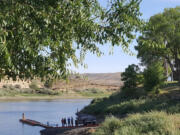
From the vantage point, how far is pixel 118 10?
1117cm

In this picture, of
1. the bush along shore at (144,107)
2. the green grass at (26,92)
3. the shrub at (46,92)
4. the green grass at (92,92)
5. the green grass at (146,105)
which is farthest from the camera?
the green grass at (92,92)

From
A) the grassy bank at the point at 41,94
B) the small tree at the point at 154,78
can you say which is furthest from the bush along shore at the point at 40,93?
the small tree at the point at 154,78

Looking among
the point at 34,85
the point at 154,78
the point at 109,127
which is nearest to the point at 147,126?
the point at 109,127

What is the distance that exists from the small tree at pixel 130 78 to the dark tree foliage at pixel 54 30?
38.7 meters

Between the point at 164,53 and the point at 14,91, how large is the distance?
62.7 m

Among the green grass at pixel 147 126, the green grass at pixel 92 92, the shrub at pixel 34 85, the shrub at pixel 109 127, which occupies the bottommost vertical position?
the green grass at pixel 92 92

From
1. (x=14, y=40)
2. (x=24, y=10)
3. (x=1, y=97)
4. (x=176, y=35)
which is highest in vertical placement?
(x=176, y=35)

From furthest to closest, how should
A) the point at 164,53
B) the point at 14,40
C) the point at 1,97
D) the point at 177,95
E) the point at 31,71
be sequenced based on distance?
1. the point at 1,97
2. the point at 164,53
3. the point at 177,95
4. the point at 31,71
5. the point at 14,40

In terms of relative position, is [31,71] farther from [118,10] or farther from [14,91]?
[14,91]

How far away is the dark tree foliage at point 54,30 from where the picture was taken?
369 inches

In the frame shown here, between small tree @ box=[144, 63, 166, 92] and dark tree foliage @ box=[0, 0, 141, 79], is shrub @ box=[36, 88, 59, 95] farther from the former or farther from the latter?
dark tree foliage @ box=[0, 0, 141, 79]

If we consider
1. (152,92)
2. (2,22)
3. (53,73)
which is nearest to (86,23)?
(53,73)

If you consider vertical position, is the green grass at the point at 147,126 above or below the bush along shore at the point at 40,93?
above

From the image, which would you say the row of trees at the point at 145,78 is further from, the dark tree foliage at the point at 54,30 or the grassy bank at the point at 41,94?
the grassy bank at the point at 41,94
